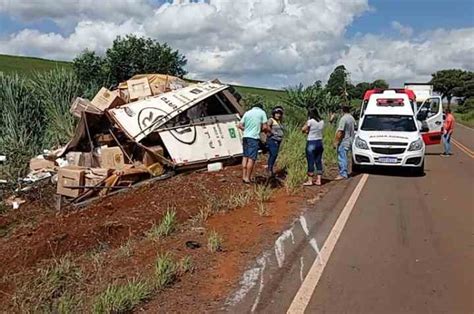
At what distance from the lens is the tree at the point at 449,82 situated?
9331 centimetres

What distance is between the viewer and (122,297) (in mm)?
5254

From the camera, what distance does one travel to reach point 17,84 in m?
18.6

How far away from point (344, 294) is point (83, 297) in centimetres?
254

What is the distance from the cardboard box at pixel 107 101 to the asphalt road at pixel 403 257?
23.1 feet

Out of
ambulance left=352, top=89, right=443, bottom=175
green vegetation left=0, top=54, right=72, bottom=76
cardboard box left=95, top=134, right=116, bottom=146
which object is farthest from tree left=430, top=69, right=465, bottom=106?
cardboard box left=95, top=134, right=116, bottom=146

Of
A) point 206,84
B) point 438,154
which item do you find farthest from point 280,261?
point 438,154

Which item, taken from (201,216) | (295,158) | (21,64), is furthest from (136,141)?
(21,64)

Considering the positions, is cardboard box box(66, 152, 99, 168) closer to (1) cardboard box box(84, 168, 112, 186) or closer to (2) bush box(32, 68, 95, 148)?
(1) cardboard box box(84, 168, 112, 186)

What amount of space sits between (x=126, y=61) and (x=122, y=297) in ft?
72.4

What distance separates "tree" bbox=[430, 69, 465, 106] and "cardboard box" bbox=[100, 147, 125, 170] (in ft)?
284


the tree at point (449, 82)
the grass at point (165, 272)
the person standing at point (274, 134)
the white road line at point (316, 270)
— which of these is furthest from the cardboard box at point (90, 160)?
the tree at point (449, 82)

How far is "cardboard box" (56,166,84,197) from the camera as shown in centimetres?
1255

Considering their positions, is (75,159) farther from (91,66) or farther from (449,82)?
(449,82)

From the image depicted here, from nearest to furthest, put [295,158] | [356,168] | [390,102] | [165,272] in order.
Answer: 1. [165,272]
2. [295,158]
3. [356,168]
4. [390,102]
